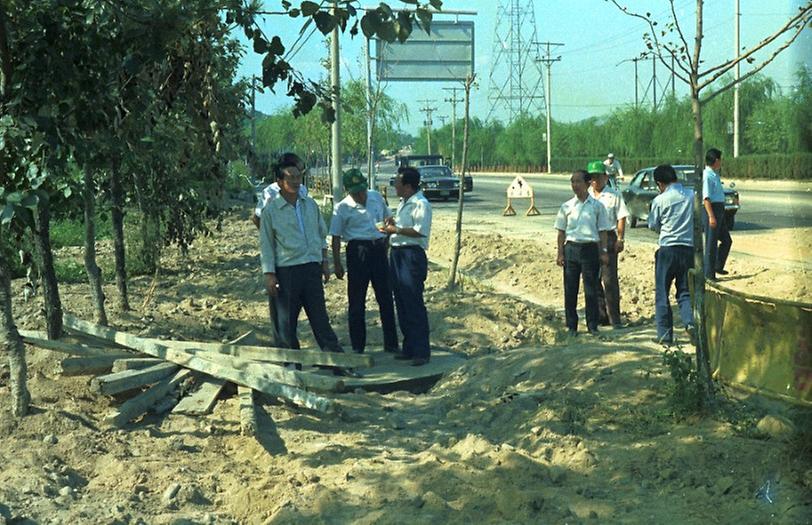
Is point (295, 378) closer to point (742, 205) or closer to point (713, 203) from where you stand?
point (713, 203)

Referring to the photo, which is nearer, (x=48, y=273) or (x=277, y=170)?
(x=48, y=273)

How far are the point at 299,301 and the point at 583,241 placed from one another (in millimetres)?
2847

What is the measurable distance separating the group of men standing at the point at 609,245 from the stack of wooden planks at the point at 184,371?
9.24 ft

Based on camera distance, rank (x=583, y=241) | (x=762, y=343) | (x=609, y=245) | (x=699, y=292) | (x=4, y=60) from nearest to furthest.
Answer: (x=762, y=343), (x=4, y=60), (x=699, y=292), (x=583, y=241), (x=609, y=245)

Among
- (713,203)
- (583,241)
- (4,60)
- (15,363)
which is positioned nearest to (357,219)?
(583,241)

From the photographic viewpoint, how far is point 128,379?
688 cm

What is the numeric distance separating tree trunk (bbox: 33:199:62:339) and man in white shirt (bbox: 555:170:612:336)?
4480 millimetres

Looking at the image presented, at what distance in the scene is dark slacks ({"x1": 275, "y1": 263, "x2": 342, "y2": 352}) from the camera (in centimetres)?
816

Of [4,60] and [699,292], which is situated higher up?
[4,60]

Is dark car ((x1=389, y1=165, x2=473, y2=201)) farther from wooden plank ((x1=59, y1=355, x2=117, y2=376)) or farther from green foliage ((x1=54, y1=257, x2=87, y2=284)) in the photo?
wooden plank ((x1=59, y1=355, x2=117, y2=376))

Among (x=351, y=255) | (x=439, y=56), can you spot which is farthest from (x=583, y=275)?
(x=439, y=56)

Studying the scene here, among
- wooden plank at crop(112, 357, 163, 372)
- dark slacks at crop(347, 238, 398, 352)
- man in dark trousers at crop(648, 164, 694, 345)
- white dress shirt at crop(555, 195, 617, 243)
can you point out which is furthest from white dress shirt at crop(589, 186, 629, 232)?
wooden plank at crop(112, 357, 163, 372)

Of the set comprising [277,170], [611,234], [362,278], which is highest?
[277,170]

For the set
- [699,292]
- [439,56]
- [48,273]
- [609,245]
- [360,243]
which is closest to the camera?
[699,292]
